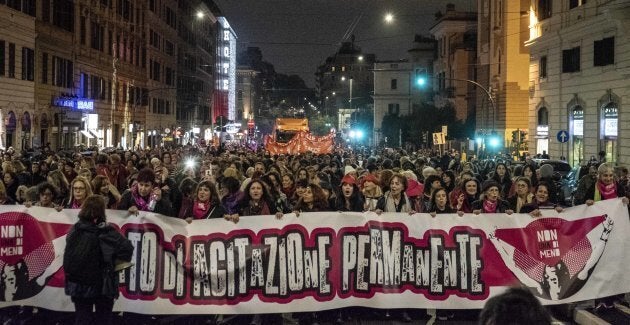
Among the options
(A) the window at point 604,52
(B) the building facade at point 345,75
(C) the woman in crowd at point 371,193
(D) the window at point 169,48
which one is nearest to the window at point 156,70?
(D) the window at point 169,48

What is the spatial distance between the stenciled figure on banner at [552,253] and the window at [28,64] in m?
33.8

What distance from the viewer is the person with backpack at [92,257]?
722 centimetres

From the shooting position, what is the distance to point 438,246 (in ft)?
31.0

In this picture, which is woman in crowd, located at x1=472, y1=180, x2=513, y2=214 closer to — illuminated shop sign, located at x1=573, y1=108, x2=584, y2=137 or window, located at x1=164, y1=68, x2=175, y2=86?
illuminated shop sign, located at x1=573, y1=108, x2=584, y2=137

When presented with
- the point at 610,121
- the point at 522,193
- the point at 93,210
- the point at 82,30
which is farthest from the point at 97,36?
the point at 93,210

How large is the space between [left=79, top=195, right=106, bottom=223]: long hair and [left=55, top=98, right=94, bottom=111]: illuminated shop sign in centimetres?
3802

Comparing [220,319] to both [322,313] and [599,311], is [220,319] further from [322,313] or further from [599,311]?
[599,311]

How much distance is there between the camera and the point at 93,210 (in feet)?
23.6

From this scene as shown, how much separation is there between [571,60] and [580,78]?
1.32 m

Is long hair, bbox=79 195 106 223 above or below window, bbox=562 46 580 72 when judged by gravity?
below

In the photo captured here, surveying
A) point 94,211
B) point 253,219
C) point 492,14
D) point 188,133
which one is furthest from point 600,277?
point 188,133

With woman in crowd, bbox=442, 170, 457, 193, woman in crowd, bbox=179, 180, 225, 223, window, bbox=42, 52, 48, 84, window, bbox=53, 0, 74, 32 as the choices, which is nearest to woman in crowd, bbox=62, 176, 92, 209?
woman in crowd, bbox=179, 180, 225, 223

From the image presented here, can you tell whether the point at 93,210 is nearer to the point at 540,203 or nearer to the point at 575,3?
the point at 540,203

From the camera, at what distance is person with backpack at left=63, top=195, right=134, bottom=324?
7.22 m
